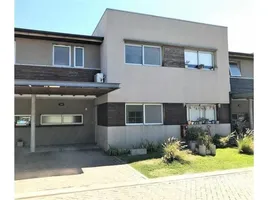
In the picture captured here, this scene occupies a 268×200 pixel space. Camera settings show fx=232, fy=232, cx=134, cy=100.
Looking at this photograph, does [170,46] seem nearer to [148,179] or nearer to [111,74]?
[111,74]

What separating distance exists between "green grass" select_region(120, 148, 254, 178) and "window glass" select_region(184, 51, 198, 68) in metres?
5.98

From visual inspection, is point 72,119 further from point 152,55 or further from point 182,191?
point 182,191

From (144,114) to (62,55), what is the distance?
5892 mm

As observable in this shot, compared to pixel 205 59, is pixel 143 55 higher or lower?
lower

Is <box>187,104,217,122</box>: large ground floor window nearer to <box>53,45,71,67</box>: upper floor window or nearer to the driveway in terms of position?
the driveway

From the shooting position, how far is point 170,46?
14.3 metres

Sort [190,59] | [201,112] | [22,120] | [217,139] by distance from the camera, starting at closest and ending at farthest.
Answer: [217,139] < [22,120] < [190,59] < [201,112]

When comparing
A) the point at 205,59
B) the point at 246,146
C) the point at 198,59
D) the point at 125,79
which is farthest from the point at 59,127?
the point at 246,146

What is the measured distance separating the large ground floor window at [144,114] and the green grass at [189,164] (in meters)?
2.43

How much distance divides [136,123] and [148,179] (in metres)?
5.83

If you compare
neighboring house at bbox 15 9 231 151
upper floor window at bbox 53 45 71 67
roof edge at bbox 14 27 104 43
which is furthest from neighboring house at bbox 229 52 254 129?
upper floor window at bbox 53 45 71 67

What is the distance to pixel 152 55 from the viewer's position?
14.0 meters

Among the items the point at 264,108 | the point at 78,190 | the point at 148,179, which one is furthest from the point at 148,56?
→ the point at 264,108

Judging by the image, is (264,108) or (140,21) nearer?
(264,108)
